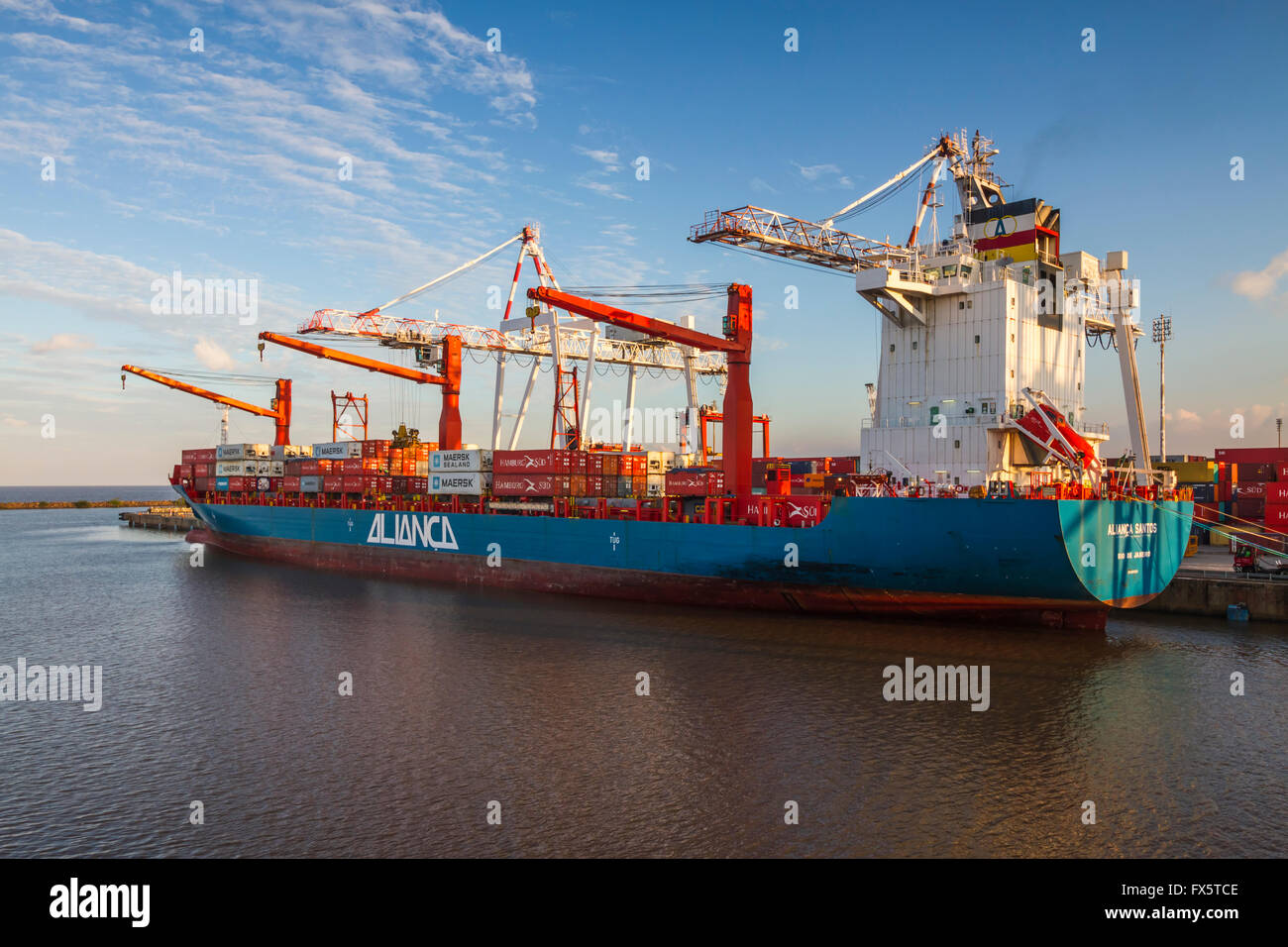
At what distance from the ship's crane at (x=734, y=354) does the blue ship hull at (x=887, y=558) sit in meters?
2.70

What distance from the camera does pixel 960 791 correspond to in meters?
13.4

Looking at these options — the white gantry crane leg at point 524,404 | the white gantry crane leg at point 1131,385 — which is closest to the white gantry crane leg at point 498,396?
the white gantry crane leg at point 524,404

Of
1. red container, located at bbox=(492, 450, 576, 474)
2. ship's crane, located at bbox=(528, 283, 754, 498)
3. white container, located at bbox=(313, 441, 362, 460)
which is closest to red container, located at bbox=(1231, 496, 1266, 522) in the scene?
ship's crane, located at bbox=(528, 283, 754, 498)

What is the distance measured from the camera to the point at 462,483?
40.1 m

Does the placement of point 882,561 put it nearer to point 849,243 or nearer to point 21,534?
point 849,243

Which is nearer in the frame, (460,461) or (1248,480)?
(460,461)

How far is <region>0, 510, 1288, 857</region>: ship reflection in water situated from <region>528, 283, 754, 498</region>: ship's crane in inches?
244

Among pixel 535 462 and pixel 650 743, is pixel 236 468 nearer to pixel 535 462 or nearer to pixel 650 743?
pixel 535 462

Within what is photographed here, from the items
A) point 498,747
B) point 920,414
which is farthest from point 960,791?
point 920,414

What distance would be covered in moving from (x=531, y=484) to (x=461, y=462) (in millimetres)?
6312

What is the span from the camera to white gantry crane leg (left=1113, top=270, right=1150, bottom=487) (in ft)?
93.9

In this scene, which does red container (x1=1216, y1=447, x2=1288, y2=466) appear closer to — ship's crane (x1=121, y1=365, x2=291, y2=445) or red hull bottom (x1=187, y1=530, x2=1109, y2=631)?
red hull bottom (x1=187, y1=530, x2=1109, y2=631)

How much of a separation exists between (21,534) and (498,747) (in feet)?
294

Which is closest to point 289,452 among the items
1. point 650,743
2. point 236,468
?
point 236,468
